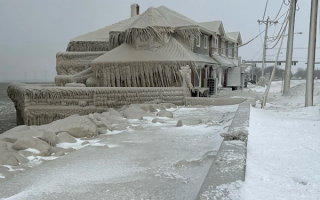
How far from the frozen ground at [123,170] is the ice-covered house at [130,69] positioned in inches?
265

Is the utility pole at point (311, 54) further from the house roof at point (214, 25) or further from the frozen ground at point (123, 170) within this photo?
the house roof at point (214, 25)

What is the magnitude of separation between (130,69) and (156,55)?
201 centimetres

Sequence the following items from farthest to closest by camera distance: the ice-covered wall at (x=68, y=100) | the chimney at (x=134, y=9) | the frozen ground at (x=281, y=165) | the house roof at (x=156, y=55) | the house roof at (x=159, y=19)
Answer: the chimney at (x=134, y=9) → the house roof at (x=159, y=19) → the house roof at (x=156, y=55) → the ice-covered wall at (x=68, y=100) → the frozen ground at (x=281, y=165)

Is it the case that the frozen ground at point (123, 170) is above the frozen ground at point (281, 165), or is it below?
below

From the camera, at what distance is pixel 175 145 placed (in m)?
5.47

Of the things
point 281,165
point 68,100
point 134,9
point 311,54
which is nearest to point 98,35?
point 134,9

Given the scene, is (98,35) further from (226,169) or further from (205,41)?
(226,169)

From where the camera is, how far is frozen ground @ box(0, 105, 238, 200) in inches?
130

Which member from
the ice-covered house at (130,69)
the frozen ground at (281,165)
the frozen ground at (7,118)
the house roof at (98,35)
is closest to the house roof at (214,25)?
the ice-covered house at (130,69)

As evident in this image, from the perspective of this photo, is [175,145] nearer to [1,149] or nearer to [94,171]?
[94,171]

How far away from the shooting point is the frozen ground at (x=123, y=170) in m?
3.31

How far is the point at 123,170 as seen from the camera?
4.09 m

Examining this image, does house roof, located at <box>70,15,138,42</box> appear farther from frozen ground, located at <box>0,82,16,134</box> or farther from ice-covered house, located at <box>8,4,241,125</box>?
frozen ground, located at <box>0,82,16,134</box>

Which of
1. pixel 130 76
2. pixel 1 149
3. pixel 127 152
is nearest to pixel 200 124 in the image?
pixel 127 152
